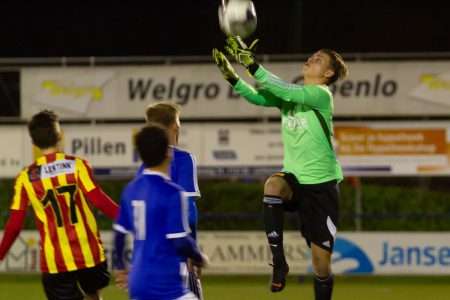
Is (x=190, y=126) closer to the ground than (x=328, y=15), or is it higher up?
closer to the ground

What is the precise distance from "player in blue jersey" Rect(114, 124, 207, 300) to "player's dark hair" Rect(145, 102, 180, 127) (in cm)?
99

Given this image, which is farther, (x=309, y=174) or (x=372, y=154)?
(x=372, y=154)

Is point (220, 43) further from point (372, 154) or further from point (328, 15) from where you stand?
point (372, 154)

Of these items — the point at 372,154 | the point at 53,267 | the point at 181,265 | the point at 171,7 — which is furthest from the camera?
the point at 171,7

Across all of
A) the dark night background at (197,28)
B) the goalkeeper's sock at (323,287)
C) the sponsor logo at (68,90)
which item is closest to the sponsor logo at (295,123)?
the goalkeeper's sock at (323,287)

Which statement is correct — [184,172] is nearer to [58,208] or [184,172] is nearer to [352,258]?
[58,208]

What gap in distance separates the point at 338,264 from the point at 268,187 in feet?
21.8

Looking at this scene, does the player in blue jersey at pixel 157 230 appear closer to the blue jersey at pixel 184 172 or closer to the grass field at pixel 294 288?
the blue jersey at pixel 184 172

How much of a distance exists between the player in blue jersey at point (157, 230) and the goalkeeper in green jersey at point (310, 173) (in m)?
2.34

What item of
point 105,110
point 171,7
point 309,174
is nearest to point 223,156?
point 105,110

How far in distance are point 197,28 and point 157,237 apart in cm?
1994

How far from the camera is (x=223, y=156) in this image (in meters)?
15.0

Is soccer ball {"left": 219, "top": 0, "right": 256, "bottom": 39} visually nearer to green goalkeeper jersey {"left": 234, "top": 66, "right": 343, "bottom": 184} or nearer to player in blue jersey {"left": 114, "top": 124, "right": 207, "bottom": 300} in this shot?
green goalkeeper jersey {"left": 234, "top": 66, "right": 343, "bottom": 184}

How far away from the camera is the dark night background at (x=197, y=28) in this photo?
80.0 feet
